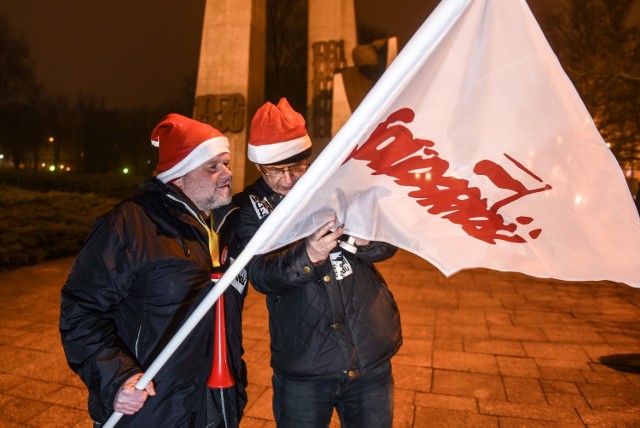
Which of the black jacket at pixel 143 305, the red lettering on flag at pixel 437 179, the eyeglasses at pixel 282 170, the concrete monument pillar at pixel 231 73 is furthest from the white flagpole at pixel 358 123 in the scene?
the concrete monument pillar at pixel 231 73

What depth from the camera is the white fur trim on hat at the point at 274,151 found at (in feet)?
7.43

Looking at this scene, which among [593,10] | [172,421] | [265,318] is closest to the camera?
[172,421]

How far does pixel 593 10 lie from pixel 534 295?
1698cm

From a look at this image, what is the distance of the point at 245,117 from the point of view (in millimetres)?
12273

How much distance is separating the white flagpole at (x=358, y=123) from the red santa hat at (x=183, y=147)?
0.76 meters

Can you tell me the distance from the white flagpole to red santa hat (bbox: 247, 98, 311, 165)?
2.52 feet

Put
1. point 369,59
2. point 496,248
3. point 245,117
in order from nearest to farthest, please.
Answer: point 496,248
point 369,59
point 245,117

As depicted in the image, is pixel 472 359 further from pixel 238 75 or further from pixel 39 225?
pixel 238 75

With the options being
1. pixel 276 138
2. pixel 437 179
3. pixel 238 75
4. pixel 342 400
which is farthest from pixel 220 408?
pixel 238 75

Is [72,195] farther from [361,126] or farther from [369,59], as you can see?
[361,126]

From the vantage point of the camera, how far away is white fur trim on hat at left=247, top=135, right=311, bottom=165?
7.43ft

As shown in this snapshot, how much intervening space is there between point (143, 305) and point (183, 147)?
26.2 inches

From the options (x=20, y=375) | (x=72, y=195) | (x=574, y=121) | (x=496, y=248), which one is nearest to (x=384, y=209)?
(x=496, y=248)

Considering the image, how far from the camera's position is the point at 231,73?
1241 centimetres
